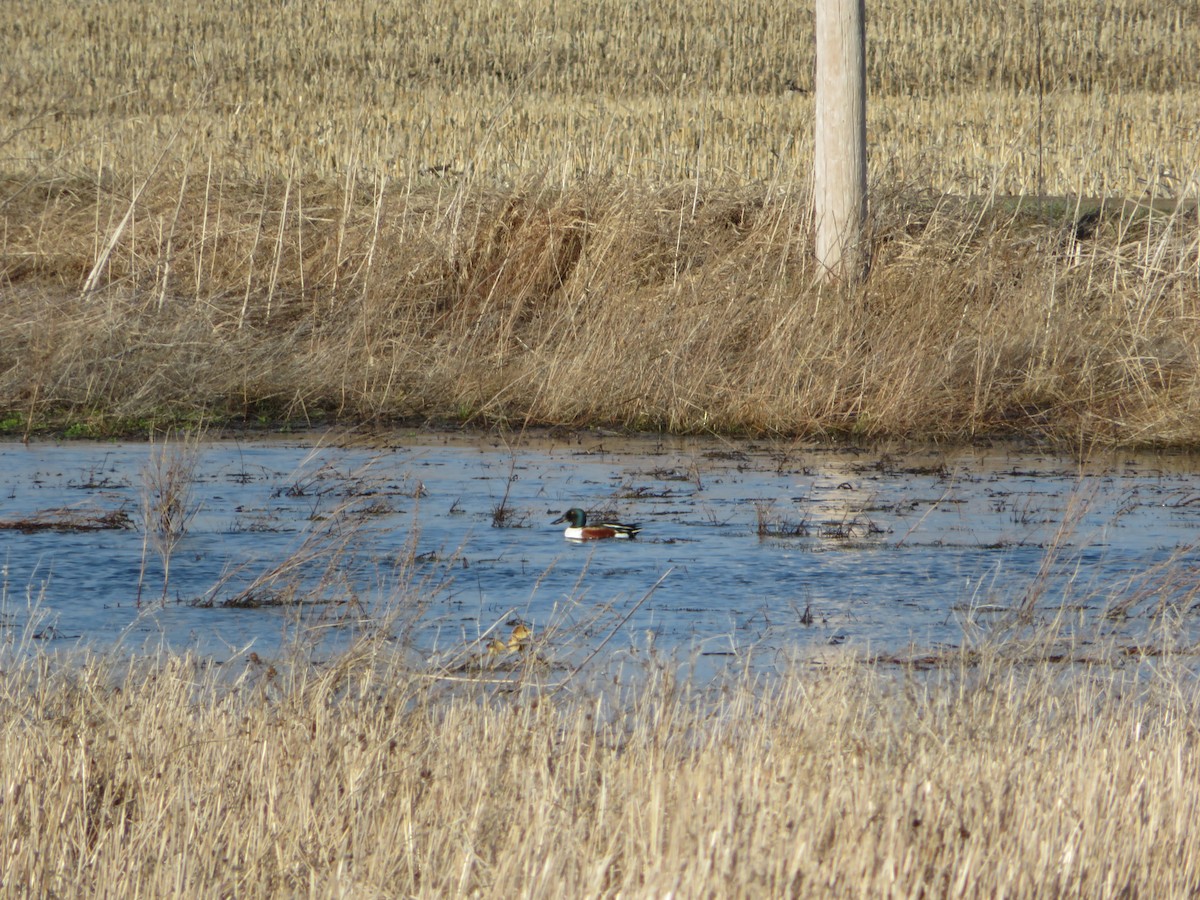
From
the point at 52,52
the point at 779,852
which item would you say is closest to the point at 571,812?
the point at 779,852

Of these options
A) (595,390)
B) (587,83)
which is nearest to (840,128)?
(595,390)

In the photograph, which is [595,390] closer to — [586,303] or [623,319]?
[623,319]

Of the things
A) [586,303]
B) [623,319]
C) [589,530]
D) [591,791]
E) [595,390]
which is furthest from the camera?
[586,303]

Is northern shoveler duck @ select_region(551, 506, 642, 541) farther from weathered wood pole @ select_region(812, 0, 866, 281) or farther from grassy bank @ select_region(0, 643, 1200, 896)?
weathered wood pole @ select_region(812, 0, 866, 281)

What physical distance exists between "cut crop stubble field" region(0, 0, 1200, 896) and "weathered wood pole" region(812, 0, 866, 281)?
0.24 m

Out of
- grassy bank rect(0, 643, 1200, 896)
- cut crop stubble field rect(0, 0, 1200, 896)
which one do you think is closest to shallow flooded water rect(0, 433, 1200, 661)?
cut crop stubble field rect(0, 0, 1200, 896)

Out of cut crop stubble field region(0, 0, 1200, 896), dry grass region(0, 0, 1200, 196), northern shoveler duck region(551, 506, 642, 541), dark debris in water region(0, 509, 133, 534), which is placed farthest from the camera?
dry grass region(0, 0, 1200, 196)

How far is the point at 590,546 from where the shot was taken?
27.4ft

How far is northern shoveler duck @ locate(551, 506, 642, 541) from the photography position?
8344 mm

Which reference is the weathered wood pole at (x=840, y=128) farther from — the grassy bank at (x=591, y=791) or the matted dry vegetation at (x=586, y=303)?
the grassy bank at (x=591, y=791)

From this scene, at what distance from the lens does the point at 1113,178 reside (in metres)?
20.6

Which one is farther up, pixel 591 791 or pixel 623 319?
pixel 591 791

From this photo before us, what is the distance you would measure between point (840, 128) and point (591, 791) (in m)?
9.31

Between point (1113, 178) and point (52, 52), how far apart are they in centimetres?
2428
